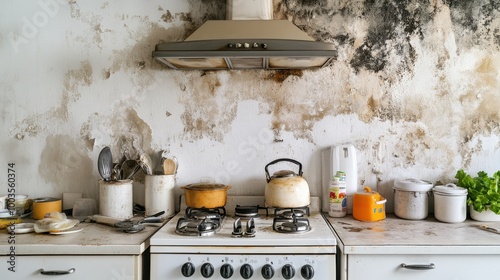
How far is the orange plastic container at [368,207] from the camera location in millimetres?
2104

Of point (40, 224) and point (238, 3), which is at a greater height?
point (238, 3)

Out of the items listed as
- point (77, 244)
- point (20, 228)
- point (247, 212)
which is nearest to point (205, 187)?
point (247, 212)

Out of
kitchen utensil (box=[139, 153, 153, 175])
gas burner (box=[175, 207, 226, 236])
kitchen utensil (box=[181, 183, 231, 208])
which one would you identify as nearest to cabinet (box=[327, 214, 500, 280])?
gas burner (box=[175, 207, 226, 236])

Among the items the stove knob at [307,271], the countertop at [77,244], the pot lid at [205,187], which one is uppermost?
the pot lid at [205,187]

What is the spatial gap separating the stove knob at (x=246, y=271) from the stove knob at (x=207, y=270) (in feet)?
0.43

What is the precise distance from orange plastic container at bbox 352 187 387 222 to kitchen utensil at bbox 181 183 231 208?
2.48 feet

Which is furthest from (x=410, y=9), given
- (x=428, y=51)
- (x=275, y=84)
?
(x=275, y=84)

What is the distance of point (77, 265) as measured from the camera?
1.70 m

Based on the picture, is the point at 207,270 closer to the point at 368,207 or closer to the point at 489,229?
the point at 368,207

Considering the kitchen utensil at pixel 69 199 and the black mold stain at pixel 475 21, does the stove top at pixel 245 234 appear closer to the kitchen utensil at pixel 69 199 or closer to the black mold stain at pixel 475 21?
the kitchen utensil at pixel 69 199

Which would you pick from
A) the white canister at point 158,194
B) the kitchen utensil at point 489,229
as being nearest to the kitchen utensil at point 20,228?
the white canister at point 158,194

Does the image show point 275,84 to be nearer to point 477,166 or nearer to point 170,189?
point 170,189

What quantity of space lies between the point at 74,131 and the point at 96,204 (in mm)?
475

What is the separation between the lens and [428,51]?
2.34 meters
